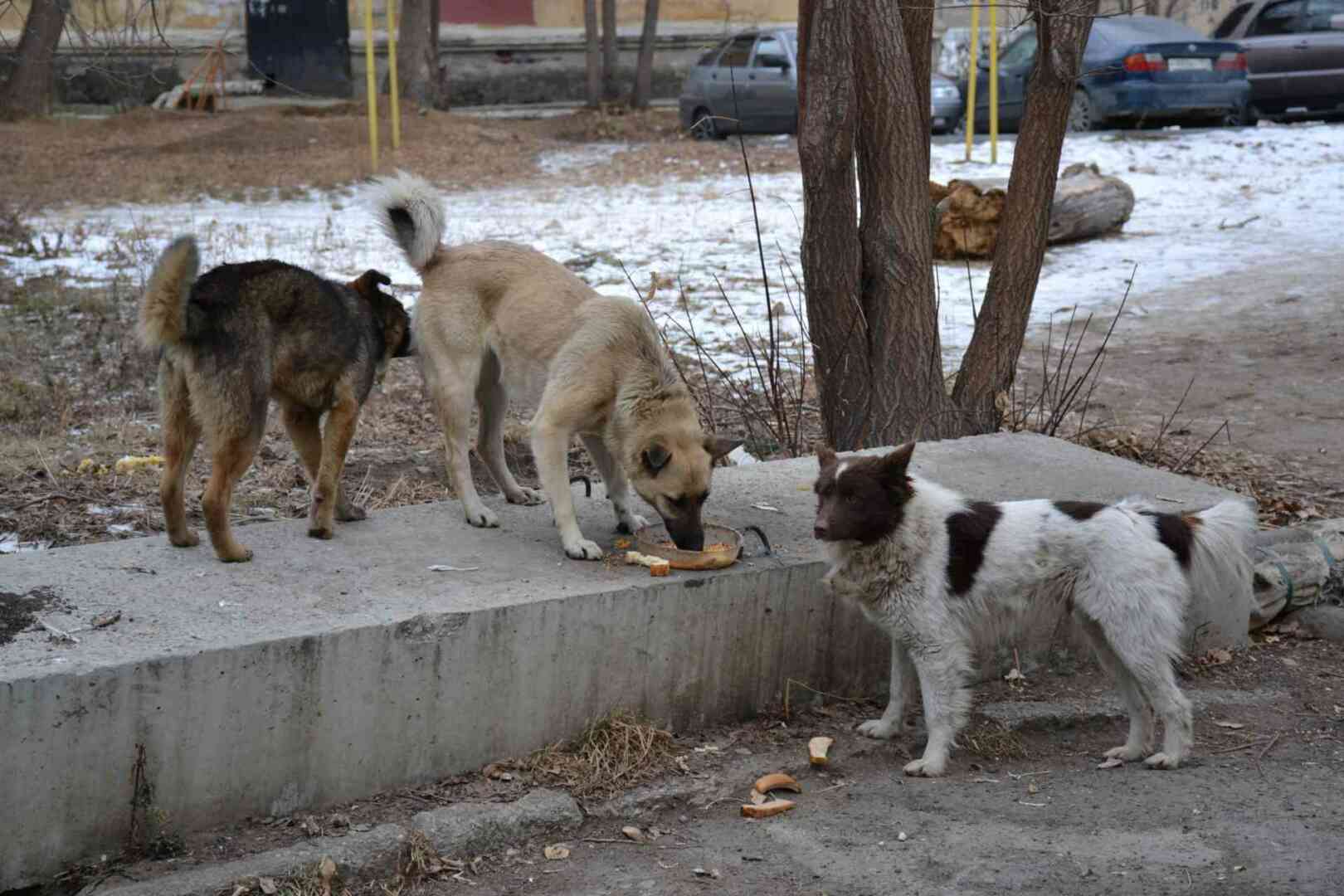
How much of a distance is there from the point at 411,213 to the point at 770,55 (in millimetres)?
19985

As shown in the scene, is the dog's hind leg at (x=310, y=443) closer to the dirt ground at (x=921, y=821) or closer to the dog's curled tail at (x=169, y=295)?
the dog's curled tail at (x=169, y=295)

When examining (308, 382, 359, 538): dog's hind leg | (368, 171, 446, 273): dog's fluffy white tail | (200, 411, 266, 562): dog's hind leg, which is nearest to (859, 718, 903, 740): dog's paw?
(308, 382, 359, 538): dog's hind leg

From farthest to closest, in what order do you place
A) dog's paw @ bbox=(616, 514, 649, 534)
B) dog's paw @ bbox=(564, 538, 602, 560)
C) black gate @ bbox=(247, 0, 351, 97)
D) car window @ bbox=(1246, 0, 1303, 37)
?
black gate @ bbox=(247, 0, 351, 97)
car window @ bbox=(1246, 0, 1303, 37)
dog's paw @ bbox=(616, 514, 649, 534)
dog's paw @ bbox=(564, 538, 602, 560)

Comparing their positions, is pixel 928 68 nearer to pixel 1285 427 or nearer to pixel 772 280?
pixel 1285 427

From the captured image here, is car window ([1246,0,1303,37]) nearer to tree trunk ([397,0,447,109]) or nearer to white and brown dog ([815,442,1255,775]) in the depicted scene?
tree trunk ([397,0,447,109])

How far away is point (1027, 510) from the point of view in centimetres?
518

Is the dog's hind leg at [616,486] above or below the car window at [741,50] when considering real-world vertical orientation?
below

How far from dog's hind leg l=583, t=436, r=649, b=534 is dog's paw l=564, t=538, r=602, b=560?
1.68 feet

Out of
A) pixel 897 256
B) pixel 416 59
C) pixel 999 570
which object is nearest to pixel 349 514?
pixel 999 570

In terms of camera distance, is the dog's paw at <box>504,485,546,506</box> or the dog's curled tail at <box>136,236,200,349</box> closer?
the dog's curled tail at <box>136,236,200,349</box>

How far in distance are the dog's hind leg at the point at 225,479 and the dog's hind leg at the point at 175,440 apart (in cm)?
16

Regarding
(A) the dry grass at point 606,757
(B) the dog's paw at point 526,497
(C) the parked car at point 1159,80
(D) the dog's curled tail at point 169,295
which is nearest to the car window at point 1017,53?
(C) the parked car at point 1159,80

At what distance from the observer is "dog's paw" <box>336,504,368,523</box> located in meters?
5.86

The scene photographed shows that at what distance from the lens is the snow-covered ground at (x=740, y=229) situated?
1292cm
